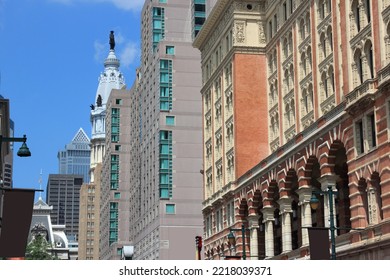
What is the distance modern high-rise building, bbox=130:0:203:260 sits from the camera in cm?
12838

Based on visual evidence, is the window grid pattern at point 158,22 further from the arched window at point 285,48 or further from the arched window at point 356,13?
the arched window at point 356,13

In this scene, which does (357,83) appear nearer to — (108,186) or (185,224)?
(185,224)

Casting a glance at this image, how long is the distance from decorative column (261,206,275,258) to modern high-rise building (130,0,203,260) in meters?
55.9

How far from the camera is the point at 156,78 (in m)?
137

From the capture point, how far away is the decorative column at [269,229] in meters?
70.1

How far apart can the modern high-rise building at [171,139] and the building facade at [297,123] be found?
3452cm

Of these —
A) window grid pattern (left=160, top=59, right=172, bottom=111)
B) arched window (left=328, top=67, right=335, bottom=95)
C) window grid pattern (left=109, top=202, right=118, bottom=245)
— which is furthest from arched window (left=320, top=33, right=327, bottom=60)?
window grid pattern (left=109, top=202, right=118, bottom=245)

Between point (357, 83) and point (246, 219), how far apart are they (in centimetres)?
2796

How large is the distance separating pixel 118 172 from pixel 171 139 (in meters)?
60.0

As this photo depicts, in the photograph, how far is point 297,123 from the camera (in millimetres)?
68250

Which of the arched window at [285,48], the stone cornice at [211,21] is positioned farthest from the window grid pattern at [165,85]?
the arched window at [285,48]

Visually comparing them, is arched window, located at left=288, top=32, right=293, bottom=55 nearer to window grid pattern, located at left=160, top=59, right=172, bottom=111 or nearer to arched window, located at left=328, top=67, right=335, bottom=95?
arched window, located at left=328, top=67, right=335, bottom=95

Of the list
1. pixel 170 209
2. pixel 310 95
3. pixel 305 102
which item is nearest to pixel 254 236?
pixel 305 102
